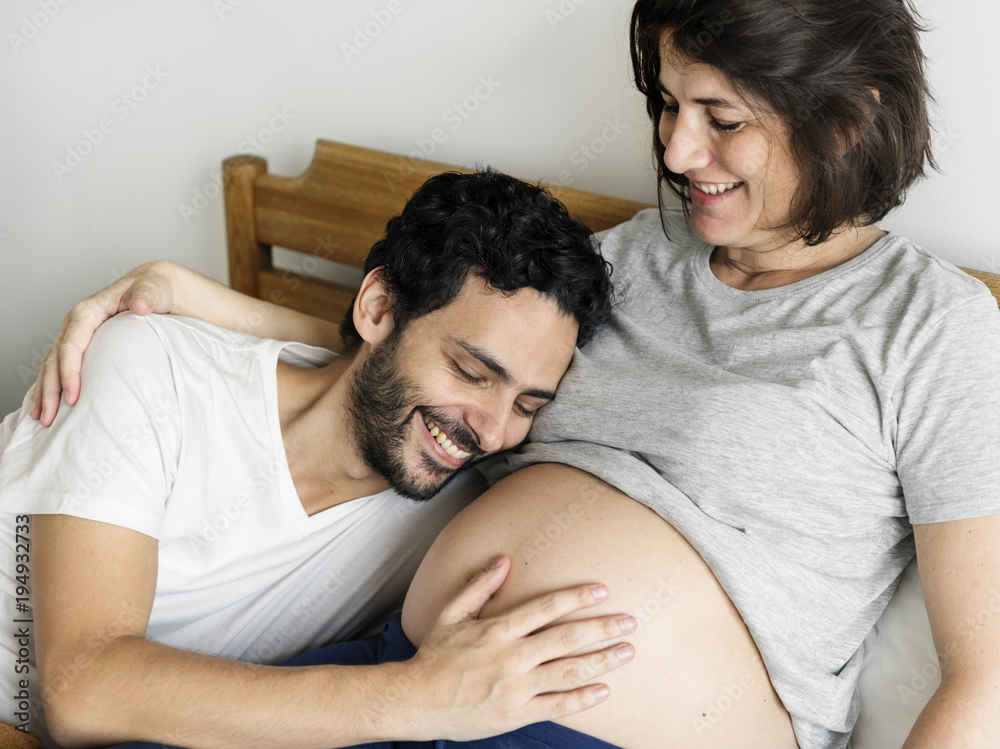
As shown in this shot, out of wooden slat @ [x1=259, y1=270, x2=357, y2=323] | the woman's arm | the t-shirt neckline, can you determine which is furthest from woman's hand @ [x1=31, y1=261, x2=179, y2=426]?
wooden slat @ [x1=259, y1=270, x2=357, y2=323]

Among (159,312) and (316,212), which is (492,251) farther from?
(316,212)

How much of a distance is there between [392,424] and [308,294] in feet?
2.35

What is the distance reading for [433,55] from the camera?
1.69 m

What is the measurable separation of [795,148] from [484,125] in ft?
2.58

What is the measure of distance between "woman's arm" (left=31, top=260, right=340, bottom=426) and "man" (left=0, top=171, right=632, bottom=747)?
1.0 inches

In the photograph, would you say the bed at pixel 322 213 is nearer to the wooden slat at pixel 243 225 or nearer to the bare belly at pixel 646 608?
the wooden slat at pixel 243 225

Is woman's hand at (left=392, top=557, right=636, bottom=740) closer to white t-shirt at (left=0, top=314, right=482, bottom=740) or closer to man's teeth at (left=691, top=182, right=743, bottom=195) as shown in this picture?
white t-shirt at (left=0, top=314, right=482, bottom=740)

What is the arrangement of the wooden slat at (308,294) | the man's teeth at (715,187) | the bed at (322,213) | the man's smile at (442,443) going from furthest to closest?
the wooden slat at (308,294)
the bed at (322,213)
the man's smile at (442,443)
the man's teeth at (715,187)

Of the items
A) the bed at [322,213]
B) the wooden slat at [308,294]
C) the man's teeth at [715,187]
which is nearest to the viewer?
the man's teeth at [715,187]

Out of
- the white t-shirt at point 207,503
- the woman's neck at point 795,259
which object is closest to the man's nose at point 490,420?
the white t-shirt at point 207,503

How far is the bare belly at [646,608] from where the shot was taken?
0.99 meters

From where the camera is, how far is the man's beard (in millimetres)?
1186

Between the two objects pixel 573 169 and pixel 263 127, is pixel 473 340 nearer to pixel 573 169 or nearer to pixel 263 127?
pixel 573 169

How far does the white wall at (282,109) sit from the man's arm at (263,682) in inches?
34.2
